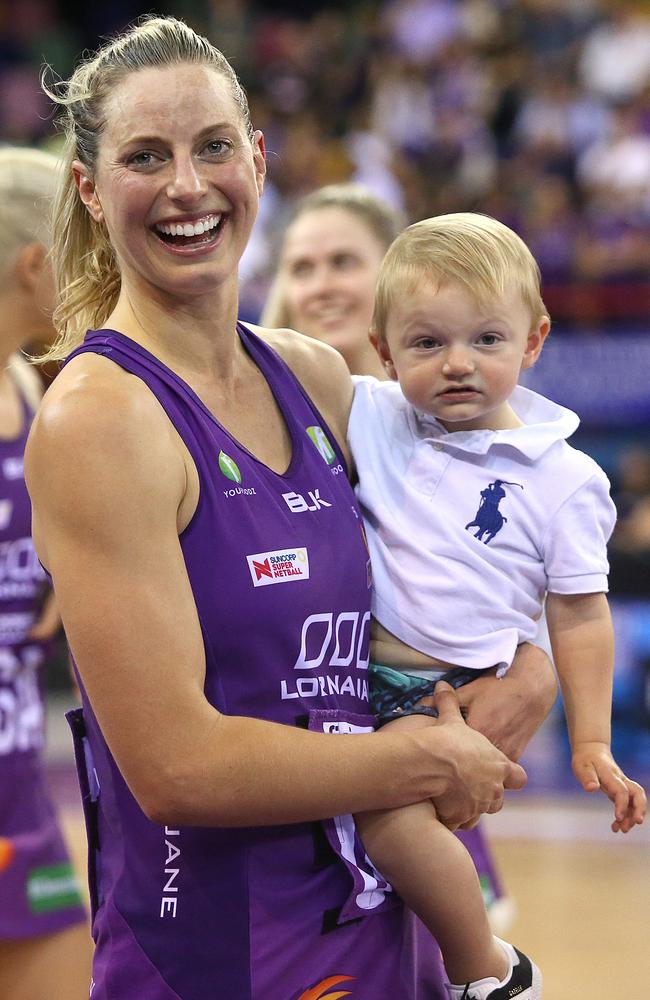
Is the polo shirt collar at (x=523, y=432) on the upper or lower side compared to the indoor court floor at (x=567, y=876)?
upper

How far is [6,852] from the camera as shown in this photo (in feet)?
9.96

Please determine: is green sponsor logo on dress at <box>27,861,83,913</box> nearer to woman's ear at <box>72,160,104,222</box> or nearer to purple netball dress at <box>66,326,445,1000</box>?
purple netball dress at <box>66,326,445,1000</box>

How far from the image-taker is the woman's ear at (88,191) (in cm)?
201

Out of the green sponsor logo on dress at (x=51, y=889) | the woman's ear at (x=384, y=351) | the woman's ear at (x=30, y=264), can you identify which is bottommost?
the green sponsor logo on dress at (x=51, y=889)

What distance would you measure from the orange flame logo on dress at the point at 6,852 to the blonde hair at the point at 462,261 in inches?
59.5

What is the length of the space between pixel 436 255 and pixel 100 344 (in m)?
0.57

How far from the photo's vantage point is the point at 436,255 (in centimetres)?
216

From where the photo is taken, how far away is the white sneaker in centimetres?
198

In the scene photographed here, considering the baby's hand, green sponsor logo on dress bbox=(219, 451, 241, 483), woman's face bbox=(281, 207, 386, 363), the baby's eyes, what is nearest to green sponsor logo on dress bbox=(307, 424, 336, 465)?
green sponsor logo on dress bbox=(219, 451, 241, 483)

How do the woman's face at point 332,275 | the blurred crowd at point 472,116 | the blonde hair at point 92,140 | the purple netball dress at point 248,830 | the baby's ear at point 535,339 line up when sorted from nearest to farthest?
the purple netball dress at point 248,830 → the blonde hair at point 92,140 → the baby's ear at point 535,339 → the woman's face at point 332,275 → the blurred crowd at point 472,116

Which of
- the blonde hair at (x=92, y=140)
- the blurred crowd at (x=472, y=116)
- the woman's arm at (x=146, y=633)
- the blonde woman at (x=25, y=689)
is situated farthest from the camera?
the blurred crowd at (x=472, y=116)

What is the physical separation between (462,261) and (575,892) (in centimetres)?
358

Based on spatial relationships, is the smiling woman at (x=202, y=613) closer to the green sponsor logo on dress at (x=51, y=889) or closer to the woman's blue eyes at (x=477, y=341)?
the woman's blue eyes at (x=477, y=341)

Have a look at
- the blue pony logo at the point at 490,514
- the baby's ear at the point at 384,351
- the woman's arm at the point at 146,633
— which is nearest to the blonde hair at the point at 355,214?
the baby's ear at the point at 384,351
